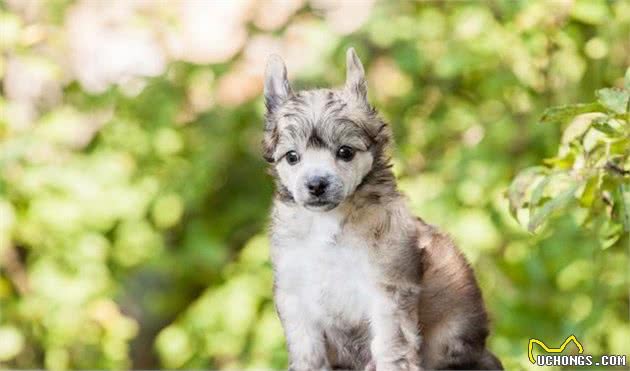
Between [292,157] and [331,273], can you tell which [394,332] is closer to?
[331,273]

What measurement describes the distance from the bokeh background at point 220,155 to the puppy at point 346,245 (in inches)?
86.3

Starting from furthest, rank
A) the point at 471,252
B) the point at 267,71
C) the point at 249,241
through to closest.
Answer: the point at 249,241
the point at 471,252
the point at 267,71

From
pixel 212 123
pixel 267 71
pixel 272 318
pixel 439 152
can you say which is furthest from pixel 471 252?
pixel 267 71

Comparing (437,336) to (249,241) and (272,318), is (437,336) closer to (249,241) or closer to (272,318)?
(272,318)

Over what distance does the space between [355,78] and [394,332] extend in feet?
1.98

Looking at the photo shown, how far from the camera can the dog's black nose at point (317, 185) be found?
244cm

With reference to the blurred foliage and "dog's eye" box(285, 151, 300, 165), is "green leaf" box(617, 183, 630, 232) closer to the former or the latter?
the blurred foliage

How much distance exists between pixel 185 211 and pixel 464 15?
1772 millimetres

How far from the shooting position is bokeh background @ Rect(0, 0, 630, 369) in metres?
4.93

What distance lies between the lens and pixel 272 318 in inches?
211

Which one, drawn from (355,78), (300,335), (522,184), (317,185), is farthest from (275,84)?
(522,184)

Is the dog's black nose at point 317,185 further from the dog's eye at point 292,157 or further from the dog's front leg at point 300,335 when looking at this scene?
the dog's front leg at point 300,335

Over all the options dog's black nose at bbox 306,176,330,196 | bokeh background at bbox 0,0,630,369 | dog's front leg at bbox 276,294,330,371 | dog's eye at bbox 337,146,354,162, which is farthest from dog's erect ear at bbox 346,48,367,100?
bokeh background at bbox 0,0,630,369

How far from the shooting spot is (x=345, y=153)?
2531mm
